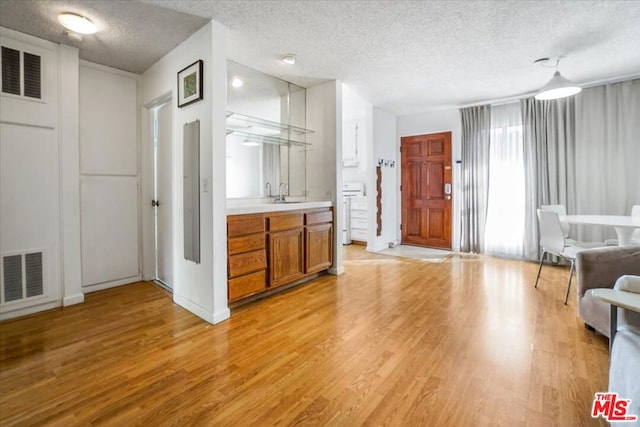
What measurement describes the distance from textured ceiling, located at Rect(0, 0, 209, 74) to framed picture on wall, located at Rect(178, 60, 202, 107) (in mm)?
Result: 312

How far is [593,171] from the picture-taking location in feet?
13.5

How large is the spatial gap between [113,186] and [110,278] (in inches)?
41.7

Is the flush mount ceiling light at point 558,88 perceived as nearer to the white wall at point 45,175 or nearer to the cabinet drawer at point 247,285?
the cabinet drawer at point 247,285

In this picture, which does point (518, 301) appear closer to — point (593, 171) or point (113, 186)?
point (593, 171)

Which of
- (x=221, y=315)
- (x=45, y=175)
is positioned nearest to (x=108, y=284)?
(x=45, y=175)

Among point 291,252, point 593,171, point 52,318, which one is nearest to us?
point 52,318

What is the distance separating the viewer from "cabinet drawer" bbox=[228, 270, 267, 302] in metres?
2.72

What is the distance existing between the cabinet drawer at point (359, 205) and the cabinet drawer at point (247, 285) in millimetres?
3366

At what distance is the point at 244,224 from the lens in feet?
9.20

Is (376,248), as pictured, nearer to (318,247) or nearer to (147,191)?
(318,247)

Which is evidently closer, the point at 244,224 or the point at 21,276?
the point at 21,276

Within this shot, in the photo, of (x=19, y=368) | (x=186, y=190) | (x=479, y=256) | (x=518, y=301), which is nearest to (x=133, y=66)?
(x=186, y=190)

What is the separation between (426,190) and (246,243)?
4.10 meters

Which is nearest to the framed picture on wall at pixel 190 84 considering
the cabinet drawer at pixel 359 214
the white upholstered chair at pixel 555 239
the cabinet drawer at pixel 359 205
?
the white upholstered chair at pixel 555 239
